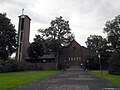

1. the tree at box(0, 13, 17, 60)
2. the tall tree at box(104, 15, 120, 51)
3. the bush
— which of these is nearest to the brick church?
the tall tree at box(104, 15, 120, 51)

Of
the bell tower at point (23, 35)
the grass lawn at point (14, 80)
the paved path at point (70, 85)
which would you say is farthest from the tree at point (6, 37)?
the bell tower at point (23, 35)

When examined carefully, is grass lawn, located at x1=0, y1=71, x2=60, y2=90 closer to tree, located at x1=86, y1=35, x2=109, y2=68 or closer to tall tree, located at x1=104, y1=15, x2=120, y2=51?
tree, located at x1=86, y1=35, x2=109, y2=68

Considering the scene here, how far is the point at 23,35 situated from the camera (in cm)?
7350

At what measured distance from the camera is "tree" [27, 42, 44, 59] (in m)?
72.9

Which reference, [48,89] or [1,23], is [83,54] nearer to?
[1,23]

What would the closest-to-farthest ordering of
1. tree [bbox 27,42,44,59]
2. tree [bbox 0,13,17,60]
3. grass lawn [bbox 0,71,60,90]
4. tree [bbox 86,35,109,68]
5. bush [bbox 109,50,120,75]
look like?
grass lawn [bbox 0,71,60,90] < bush [bbox 109,50,120,75] < tree [bbox 0,13,17,60] < tree [bbox 86,35,109,68] < tree [bbox 27,42,44,59]

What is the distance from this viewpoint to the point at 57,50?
68.0 metres

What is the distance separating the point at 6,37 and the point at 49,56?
4250cm

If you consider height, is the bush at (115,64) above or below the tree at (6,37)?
below

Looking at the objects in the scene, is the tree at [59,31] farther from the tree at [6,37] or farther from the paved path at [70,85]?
the paved path at [70,85]

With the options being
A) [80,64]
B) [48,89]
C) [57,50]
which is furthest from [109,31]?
[48,89]

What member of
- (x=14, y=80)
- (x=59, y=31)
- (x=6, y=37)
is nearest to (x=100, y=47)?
(x=59, y=31)

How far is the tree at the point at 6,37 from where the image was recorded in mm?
39094

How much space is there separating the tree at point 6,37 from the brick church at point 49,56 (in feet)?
89.6
